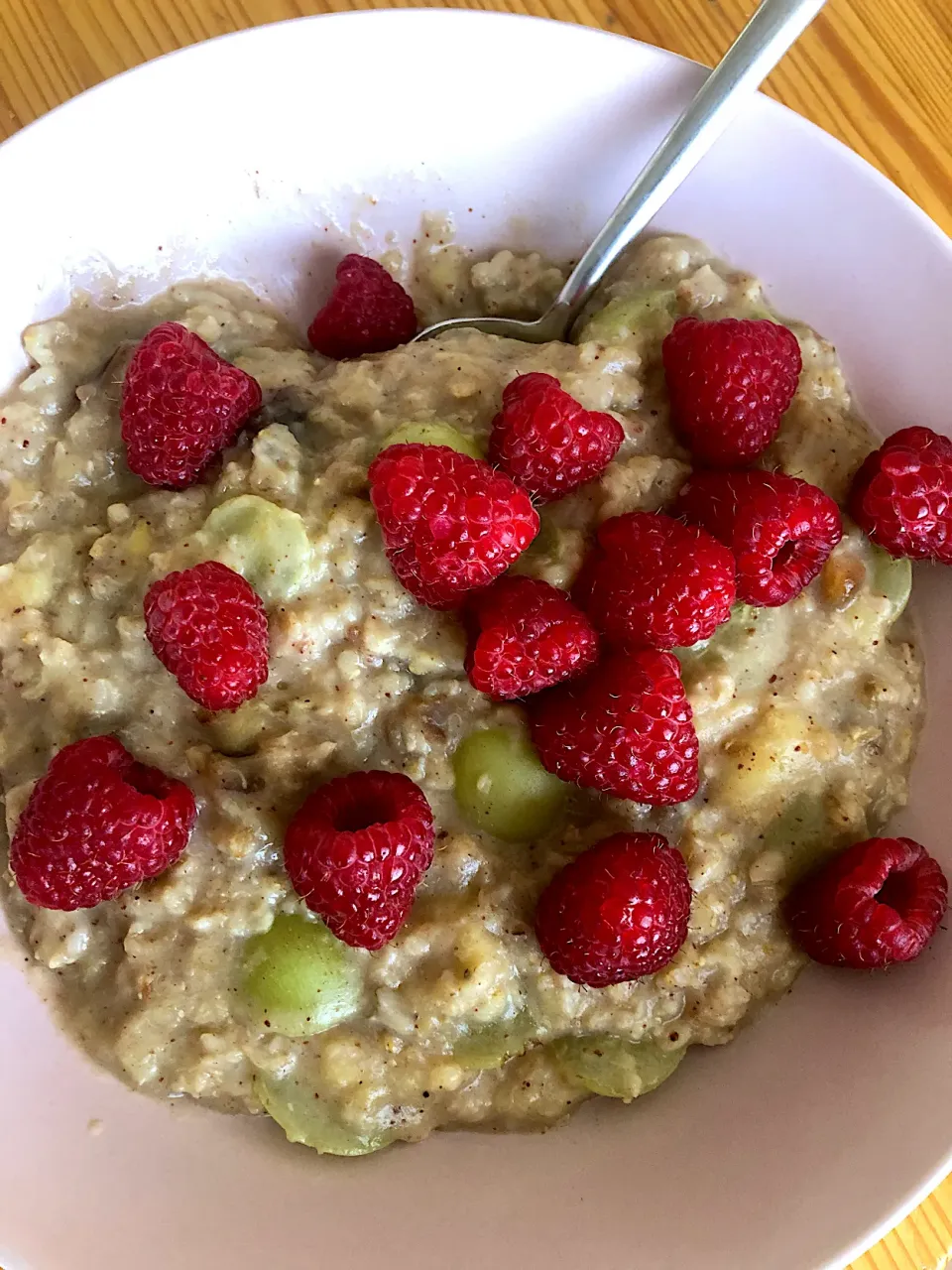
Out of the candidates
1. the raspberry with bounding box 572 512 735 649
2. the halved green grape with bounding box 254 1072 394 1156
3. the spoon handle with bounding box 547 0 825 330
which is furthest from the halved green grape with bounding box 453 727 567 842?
the spoon handle with bounding box 547 0 825 330

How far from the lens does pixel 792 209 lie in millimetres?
1687

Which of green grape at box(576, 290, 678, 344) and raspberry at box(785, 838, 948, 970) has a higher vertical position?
green grape at box(576, 290, 678, 344)

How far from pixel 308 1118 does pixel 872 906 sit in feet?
2.64

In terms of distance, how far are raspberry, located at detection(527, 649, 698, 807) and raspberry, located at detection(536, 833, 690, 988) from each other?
0.08 metres

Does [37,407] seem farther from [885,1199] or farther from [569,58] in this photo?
[885,1199]

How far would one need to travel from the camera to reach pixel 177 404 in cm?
151

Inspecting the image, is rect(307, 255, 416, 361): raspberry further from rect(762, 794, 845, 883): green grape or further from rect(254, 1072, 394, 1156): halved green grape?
rect(254, 1072, 394, 1156): halved green grape

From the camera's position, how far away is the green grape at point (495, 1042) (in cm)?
151

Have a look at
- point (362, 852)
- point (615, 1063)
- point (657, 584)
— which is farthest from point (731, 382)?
point (615, 1063)

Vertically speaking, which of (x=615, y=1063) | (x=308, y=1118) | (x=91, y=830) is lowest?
(x=615, y=1063)

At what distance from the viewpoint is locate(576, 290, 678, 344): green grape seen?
1.66 meters

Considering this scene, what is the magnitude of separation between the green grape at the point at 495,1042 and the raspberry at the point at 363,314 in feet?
3.44

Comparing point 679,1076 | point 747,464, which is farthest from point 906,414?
point 679,1076

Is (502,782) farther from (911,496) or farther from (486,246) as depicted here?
(486,246)
